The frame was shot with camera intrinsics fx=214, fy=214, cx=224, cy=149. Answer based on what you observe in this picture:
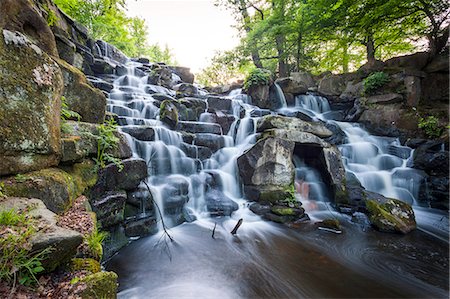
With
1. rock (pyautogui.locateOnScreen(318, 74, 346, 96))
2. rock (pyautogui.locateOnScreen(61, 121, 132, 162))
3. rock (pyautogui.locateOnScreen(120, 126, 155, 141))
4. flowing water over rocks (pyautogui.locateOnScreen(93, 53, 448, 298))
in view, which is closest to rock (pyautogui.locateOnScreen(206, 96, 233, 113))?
flowing water over rocks (pyautogui.locateOnScreen(93, 53, 448, 298))

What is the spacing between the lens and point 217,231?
4.84 metres

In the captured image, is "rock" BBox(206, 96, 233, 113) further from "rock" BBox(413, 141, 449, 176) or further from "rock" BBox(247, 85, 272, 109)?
"rock" BBox(413, 141, 449, 176)

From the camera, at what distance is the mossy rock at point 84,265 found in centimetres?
178

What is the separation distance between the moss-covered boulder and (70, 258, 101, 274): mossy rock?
3.44 m

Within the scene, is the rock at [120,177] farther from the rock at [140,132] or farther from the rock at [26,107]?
the rock at [140,132]

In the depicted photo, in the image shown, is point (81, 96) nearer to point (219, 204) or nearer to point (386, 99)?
point (219, 204)

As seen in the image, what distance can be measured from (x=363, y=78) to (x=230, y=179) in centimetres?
935

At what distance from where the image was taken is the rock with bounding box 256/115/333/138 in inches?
290

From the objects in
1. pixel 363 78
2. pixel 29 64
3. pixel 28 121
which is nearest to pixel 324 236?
pixel 28 121

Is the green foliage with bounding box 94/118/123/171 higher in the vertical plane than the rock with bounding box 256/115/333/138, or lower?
lower

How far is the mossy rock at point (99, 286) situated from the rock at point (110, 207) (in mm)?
2311

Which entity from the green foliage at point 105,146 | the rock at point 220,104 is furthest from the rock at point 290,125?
the green foliage at point 105,146

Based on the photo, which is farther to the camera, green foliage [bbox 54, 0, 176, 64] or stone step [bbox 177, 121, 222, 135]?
green foliage [bbox 54, 0, 176, 64]

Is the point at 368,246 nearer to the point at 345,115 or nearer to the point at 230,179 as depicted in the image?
the point at 230,179
